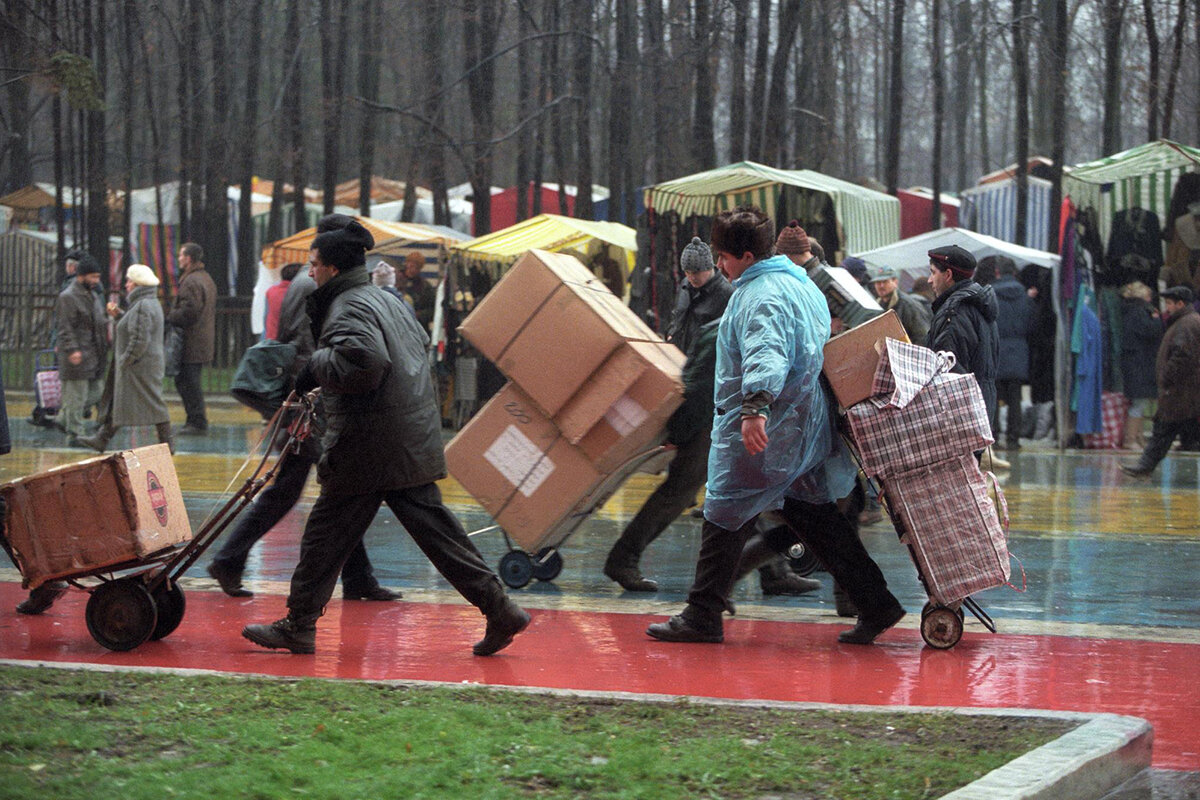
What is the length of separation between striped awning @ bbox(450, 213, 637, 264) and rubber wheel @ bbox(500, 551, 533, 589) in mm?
10008

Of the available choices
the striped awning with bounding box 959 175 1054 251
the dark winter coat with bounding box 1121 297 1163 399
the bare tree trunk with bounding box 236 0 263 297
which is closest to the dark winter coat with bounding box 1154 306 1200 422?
the dark winter coat with bounding box 1121 297 1163 399

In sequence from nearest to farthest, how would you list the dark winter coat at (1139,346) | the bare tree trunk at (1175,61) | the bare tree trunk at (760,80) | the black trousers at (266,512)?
A: the black trousers at (266,512) < the dark winter coat at (1139,346) < the bare tree trunk at (1175,61) < the bare tree trunk at (760,80)

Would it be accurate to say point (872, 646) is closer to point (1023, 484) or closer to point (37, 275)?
point (1023, 484)

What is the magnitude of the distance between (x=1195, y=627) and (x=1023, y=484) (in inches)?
250

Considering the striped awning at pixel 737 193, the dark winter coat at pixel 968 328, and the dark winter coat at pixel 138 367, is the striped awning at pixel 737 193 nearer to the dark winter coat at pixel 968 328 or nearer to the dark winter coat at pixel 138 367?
the dark winter coat at pixel 138 367

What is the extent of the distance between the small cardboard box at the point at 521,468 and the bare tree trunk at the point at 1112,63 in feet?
57.6

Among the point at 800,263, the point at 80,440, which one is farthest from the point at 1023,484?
the point at 80,440

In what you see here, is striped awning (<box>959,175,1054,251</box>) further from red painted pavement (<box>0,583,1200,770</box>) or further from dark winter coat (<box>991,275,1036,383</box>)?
red painted pavement (<box>0,583,1200,770</box>)

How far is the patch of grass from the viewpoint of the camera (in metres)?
4.36

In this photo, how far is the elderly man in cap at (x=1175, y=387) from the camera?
13.9 m

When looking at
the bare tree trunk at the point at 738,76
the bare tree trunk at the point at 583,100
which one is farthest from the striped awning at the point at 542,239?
the bare tree trunk at the point at 583,100

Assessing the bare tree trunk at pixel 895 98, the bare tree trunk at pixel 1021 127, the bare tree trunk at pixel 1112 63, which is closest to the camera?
the bare tree trunk at pixel 1112 63

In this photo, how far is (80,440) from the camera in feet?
51.8

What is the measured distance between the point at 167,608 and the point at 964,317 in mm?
3935
